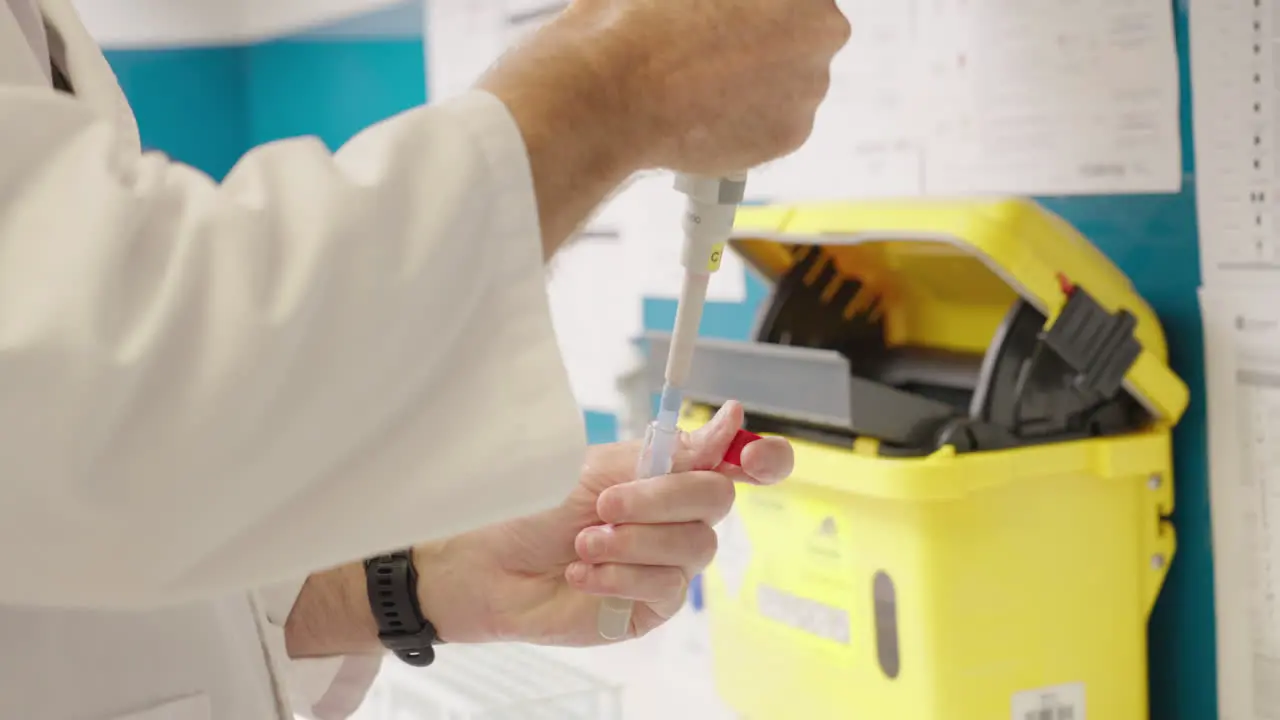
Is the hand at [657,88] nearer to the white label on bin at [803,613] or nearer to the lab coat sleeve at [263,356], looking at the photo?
the lab coat sleeve at [263,356]

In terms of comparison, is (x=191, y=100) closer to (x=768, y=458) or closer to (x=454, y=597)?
(x=454, y=597)

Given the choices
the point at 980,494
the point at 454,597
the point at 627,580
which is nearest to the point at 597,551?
the point at 627,580

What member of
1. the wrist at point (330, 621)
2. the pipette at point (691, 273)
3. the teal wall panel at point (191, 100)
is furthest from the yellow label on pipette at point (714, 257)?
the teal wall panel at point (191, 100)

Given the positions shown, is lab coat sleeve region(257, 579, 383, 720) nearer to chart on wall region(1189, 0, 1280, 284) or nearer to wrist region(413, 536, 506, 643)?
wrist region(413, 536, 506, 643)

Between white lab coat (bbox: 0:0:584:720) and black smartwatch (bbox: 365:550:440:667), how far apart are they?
0.41 metres

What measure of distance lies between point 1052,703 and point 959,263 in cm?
36

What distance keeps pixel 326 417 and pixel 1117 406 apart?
70 centimetres

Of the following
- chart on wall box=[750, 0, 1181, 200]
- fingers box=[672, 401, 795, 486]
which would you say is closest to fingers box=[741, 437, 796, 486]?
fingers box=[672, 401, 795, 486]

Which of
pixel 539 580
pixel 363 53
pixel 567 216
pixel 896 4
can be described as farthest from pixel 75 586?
pixel 363 53

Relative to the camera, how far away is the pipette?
658 mm

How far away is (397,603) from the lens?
34.5 inches

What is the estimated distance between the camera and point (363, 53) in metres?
2.39

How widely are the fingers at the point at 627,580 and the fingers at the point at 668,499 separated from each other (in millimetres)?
31

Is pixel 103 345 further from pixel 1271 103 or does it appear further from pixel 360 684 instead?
pixel 1271 103
